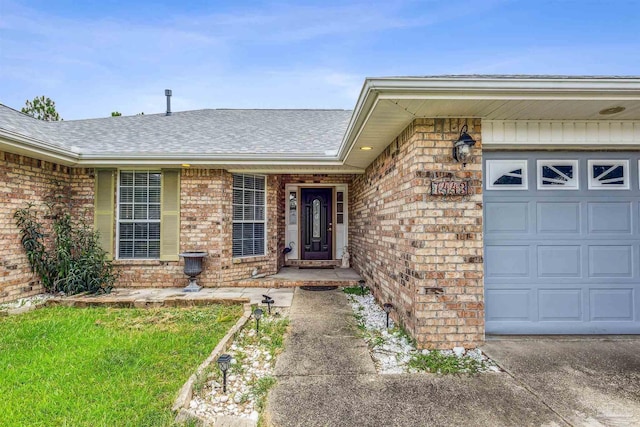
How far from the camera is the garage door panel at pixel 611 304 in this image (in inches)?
138

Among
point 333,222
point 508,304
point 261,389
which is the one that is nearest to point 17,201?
point 261,389

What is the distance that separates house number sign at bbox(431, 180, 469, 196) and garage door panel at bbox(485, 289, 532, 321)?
4.01ft

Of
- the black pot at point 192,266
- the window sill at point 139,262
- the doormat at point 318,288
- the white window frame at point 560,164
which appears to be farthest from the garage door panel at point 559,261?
the window sill at point 139,262

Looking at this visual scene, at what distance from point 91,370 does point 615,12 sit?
1379 centimetres

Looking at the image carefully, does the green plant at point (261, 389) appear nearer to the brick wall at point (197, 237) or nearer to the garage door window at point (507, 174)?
the garage door window at point (507, 174)

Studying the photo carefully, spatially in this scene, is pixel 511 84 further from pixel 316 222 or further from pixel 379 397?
pixel 316 222

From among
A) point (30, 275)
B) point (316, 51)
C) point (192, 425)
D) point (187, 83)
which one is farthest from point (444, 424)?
point (187, 83)

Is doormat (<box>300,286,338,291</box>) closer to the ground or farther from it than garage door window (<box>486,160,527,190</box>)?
closer to the ground

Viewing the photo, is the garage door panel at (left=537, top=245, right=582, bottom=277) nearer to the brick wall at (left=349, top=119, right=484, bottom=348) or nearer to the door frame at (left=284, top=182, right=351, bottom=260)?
the brick wall at (left=349, top=119, right=484, bottom=348)

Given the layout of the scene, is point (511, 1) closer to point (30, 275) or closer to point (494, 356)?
point (494, 356)

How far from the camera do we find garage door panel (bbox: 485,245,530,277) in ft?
11.3

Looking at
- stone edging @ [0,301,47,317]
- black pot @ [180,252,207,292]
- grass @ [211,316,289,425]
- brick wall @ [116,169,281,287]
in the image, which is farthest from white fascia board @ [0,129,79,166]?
grass @ [211,316,289,425]

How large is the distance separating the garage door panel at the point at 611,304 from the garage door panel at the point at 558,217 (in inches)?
30.6

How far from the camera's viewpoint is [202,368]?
2.67 meters
